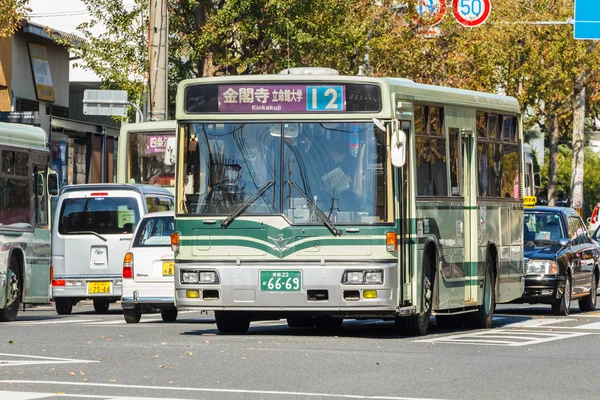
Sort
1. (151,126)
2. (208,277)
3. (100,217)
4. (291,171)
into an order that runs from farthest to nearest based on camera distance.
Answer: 1. (151,126)
2. (100,217)
3. (208,277)
4. (291,171)

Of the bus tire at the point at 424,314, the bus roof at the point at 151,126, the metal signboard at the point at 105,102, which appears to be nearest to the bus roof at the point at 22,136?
the bus tire at the point at 424,314

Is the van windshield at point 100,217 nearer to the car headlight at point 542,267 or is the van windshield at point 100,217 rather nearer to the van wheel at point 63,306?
the van wheel at point 63,306

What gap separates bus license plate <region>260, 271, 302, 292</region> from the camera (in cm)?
1666

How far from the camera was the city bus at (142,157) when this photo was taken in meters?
33.9

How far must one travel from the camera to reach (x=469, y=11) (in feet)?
141

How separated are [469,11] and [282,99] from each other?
26531mm

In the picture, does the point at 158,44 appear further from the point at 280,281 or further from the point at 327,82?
the point at 280,281

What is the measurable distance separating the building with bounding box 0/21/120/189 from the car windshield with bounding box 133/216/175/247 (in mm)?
15351

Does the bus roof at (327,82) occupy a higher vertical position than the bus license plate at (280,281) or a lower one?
higher

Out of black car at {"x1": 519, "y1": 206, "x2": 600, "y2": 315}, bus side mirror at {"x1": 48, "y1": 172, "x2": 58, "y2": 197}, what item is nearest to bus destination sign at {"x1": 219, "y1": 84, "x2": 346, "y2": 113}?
bus side mirror at {"x1": 48, "y1": 172, "x2": 58, "y2": 197}

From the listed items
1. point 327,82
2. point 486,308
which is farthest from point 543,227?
point 327,82

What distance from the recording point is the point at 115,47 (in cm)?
4028

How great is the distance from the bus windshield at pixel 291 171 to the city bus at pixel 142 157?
1675 cm

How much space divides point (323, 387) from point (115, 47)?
29.6 meters
